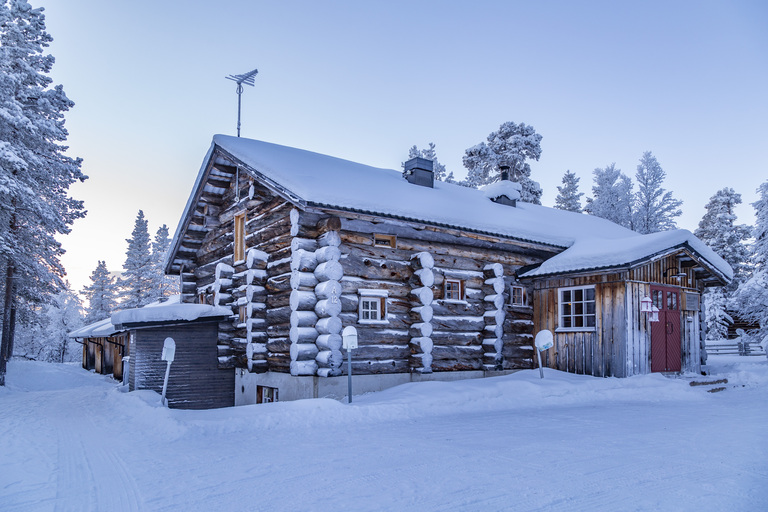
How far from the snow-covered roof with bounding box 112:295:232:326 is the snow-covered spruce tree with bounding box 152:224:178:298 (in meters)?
28.9

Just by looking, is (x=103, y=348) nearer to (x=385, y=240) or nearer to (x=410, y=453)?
(x=385, y=240)

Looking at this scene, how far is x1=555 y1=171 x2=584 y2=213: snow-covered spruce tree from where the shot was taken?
4825 cm

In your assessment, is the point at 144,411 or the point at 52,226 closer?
the point at 144,411

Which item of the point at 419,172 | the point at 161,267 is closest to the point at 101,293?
the point at 161,267

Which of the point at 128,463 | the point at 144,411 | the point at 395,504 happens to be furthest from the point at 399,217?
the point at 395,504

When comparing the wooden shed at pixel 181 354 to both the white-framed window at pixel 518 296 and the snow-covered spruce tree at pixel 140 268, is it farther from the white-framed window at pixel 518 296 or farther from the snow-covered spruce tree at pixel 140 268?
the snow-covered spruce tree at pixel 140 268

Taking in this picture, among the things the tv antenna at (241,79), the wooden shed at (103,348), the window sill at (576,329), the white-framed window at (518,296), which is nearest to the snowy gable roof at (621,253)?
the white-framed window at (518,296)

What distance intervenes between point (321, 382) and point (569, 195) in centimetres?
4106

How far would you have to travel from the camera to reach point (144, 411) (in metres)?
11.4

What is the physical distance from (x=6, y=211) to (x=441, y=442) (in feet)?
68.3

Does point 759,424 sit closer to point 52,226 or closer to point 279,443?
point 279,443

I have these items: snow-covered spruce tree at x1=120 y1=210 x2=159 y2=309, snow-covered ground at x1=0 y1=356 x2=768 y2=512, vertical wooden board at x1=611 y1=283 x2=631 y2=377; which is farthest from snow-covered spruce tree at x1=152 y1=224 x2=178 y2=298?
vertical wooden board at x1=611 y1=283 x2=631 y2=377

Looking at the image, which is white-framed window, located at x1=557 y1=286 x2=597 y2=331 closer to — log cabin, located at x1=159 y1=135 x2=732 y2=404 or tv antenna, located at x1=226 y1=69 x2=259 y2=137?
log cabin, located at x1=159 y1=135 x2=732 y2=404

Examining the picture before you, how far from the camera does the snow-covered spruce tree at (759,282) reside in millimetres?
24891
